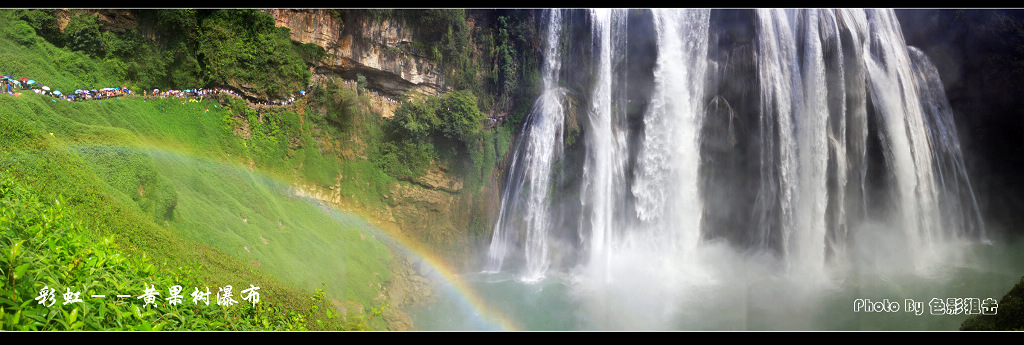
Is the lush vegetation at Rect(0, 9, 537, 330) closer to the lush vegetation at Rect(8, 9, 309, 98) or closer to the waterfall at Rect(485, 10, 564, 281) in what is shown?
the lush vegetation at Rect(8, 9, 309, 98)

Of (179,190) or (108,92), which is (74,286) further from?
(108,92)

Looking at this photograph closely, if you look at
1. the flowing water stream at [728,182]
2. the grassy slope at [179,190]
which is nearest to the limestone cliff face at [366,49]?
the grassy slope at [179,190]

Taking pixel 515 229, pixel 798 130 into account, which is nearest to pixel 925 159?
pixel 798 130

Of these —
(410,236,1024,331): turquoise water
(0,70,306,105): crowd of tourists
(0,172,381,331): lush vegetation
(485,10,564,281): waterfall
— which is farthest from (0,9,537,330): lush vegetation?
(410,236,1024,331): turquoise water

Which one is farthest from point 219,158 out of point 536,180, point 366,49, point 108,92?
point 536,180

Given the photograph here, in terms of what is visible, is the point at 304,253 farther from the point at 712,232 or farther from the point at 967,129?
the point at 967,129

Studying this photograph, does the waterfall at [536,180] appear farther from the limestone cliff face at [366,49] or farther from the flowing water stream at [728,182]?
the limestone cliff face at [366,49]

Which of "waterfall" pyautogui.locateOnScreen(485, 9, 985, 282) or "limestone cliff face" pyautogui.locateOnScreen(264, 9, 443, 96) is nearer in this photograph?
"waterfall" pyautogui.locateOnScreen(485, 9, 985, 282)
